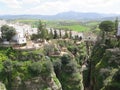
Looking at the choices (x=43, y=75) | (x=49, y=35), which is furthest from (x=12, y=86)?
(x=49, y=35)

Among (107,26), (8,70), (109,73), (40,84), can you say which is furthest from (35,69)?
(107,26)

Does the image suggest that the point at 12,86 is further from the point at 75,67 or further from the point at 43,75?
the point at 75,67

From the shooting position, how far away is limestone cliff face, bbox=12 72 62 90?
67.2 m

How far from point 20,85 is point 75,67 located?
19011 mm

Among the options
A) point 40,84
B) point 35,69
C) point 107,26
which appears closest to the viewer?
point 35,69

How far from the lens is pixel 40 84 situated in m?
68.9

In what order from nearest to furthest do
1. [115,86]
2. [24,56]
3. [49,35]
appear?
[115,86], [24,56], [49,35]

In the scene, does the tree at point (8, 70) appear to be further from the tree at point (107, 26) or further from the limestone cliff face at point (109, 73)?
the tree at point (107, 26)

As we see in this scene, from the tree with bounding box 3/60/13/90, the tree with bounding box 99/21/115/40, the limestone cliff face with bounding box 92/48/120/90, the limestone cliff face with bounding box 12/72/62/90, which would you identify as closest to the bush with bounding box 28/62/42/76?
the limestone cliff face with bounding box 12/72/62/90

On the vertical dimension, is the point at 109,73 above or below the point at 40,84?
above

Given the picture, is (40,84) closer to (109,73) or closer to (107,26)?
(109,73)

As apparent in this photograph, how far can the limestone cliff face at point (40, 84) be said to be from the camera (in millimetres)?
67250

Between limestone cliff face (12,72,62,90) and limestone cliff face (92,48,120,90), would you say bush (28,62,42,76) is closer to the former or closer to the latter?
limestone cliff face (12,72,62,90)

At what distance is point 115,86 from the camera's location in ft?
192
